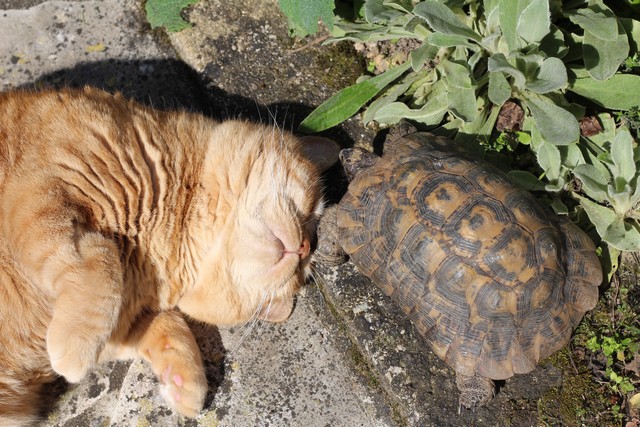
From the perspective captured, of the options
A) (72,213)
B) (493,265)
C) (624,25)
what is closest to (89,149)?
(72,213)

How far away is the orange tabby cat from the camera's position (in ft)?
8.57

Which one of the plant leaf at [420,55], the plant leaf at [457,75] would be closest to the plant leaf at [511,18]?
the plant leaf at [457,75]

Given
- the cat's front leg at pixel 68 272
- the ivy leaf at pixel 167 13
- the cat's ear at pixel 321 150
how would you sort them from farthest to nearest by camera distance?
1. the ivy leaf at pixel 167 13
2. the cat's ear at pixel 321 150
3. the cat's front leg at pixel 68 272

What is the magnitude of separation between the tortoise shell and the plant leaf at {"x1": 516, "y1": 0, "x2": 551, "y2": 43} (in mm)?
596

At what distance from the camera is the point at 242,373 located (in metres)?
3.07

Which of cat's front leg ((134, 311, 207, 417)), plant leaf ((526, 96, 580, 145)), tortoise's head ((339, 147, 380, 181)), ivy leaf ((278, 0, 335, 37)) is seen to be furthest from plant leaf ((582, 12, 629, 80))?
cat's front leg ((134, 311, 207, 417))

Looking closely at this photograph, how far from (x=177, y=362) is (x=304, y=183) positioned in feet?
3.30

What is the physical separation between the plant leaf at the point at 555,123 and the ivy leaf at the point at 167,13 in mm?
1905

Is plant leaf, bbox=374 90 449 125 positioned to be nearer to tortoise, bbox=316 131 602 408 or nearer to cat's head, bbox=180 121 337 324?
tortoise, bbox=316 131 602 408

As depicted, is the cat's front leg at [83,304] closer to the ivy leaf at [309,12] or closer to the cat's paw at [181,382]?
the cat's paw at [181,382]

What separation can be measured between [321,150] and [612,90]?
142cm

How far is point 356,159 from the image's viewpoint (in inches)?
128

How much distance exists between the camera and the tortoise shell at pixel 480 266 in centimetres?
273

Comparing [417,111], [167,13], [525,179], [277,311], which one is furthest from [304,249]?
[167,13]
